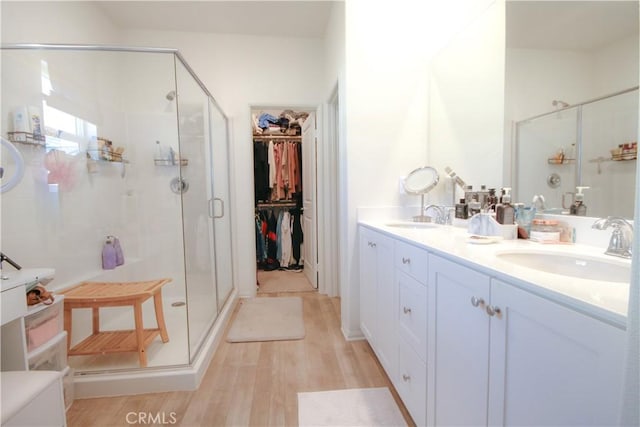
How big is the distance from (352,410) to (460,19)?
2.45 metres

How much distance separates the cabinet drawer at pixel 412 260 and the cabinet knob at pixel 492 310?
0.35m

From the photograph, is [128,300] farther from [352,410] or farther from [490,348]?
[490,348]

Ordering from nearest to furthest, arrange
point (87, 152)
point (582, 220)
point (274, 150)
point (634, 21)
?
point (634, 21) < point (582, 220) < point (87, 152) < point (274, 150)

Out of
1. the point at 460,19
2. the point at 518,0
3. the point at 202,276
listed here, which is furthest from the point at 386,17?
the point at 202,276

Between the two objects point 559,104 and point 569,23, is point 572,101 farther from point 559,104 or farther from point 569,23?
point 569,23

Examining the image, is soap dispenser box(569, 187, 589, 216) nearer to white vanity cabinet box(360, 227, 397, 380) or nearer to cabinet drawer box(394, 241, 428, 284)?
cabinet drawer box(394, 241, 428, 284)

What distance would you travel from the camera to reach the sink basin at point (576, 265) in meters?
0.79

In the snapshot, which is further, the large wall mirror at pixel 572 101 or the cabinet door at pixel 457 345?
the large wall mirror at pixel 572 101

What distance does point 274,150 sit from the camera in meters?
3.76

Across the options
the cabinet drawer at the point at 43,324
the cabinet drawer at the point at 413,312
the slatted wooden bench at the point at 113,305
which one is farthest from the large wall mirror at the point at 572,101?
the cabinet drawer at the point at 43,324

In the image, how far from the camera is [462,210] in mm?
1682

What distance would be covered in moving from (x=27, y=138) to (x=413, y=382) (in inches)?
100.0

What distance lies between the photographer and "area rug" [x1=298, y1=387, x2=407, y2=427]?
128 centimetres

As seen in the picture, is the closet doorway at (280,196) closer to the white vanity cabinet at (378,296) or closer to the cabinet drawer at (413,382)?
the white vanity cabinet at (378,296)
